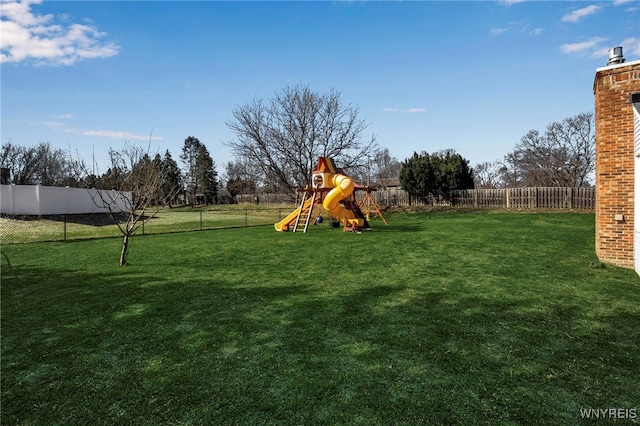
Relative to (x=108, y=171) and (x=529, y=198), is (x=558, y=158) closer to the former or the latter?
(x=529, y=198)

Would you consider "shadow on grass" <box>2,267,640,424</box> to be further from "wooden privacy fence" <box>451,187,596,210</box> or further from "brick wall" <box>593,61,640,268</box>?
"wooden privacy fence" <box>451,187,596,210</box>

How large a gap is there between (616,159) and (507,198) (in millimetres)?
18717

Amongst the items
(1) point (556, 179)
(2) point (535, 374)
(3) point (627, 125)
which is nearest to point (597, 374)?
(2) point (535, 374)

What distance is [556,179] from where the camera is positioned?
32.7 metres

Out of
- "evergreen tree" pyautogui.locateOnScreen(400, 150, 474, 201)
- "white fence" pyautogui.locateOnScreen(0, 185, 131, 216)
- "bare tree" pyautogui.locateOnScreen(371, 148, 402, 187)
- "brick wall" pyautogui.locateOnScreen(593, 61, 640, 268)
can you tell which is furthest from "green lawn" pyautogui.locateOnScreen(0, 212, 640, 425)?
"bare tree" pyautogui.locateOnScreen(371, 148, 402, 187)

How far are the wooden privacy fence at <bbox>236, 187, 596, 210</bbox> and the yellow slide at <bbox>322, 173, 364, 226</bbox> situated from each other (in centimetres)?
1422

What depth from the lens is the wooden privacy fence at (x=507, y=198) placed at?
21.8 metres

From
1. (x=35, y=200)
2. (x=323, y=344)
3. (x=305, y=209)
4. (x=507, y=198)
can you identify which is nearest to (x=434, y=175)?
(x=507, y=198)

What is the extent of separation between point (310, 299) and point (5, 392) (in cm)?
357

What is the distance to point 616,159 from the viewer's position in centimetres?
716

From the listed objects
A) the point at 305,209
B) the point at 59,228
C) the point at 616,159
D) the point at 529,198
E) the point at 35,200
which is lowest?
the point at 59,228

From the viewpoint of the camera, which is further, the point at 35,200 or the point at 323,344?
the point at 35,200

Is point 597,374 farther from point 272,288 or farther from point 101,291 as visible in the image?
point 101,291

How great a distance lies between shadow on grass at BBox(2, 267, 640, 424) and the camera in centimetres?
276
